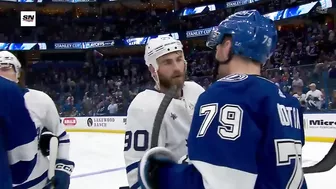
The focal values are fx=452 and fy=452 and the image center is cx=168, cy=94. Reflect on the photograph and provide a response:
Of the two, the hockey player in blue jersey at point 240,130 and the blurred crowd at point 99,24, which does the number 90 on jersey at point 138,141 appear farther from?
the blurred crowd at point 99,24

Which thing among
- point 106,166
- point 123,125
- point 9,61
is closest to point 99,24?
point 123,125

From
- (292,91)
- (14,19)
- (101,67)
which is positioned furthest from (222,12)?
(292,91)

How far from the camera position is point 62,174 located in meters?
2.12

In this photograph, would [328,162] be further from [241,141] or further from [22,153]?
[22,153]

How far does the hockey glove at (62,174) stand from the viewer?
207 cm

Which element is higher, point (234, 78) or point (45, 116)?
point (234, 78)

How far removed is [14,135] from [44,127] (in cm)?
101

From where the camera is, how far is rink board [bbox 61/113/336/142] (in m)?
7.39

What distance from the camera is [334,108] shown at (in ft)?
24.4

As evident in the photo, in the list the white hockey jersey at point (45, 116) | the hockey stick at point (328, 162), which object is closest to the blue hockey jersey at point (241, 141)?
the hockey stick at point (328, 162)

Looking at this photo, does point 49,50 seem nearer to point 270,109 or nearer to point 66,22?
point 66,22

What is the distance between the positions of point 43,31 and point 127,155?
2411 centimetres

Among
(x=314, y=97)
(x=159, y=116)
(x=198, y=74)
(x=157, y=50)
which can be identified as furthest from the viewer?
(x=198, y=74)

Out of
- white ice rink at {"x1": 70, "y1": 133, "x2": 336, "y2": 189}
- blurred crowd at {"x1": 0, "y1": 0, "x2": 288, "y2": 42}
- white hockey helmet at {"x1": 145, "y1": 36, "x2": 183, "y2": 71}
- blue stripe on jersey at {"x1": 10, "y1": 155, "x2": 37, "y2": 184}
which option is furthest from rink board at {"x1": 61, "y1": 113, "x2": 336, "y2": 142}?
blurred crowd at {"x1": 0, "y1": 0, "x2": 288, "y2": 42}
